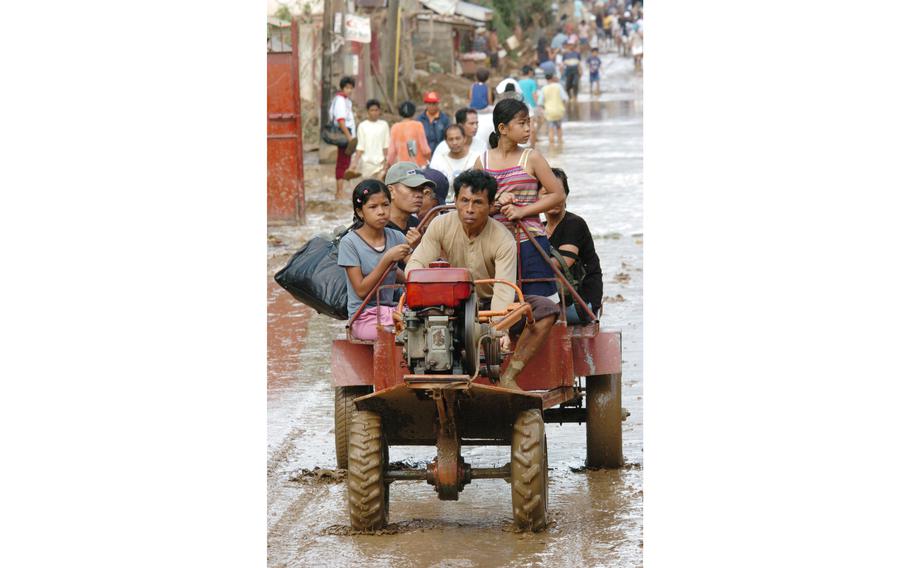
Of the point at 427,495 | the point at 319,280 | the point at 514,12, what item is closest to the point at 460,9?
the point at 514,12

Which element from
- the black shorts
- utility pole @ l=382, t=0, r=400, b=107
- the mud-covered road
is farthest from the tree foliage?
the black shorts

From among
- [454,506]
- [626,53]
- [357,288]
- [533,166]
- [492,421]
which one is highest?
[626,53]

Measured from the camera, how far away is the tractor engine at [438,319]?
5.88 m

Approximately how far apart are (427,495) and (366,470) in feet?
4.08

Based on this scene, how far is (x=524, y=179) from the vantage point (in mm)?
7203

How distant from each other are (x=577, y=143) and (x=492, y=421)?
21.5m

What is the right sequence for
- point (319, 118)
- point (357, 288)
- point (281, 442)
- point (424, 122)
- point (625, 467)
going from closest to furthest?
1. point (357, 288)
2. point (625, 467)
3. point (281, 442)
4. point (424, 122)
5. point (319, 118)

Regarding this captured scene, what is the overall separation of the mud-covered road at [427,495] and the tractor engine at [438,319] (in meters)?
0.89

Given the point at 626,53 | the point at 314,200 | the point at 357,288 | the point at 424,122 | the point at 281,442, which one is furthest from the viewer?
the point at 626,53

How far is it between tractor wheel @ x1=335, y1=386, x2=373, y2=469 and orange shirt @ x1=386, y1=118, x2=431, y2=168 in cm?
939


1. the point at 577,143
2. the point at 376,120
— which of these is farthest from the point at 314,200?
the point at 577,143

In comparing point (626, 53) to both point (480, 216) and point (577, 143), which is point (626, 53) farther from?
point (480, 216)

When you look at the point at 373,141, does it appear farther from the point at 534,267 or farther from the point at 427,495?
the point at 534,267

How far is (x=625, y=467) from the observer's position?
25.1 ft
